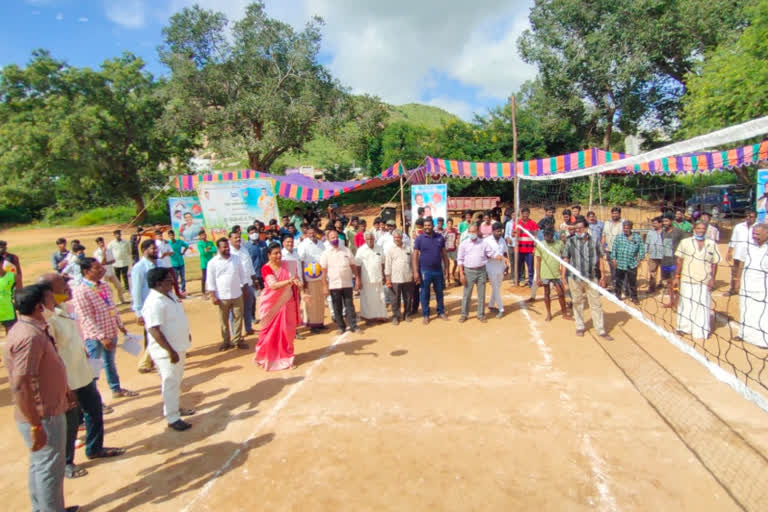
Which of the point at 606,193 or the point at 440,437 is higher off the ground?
the point at 606,193

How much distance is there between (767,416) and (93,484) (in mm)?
5783

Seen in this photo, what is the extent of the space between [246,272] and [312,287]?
1012mm

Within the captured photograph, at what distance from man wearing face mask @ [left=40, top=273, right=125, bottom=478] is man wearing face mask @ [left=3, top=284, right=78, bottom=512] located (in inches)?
19.2

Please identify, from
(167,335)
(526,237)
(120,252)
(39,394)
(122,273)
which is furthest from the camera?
(122,273)

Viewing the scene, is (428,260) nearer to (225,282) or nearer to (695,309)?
(225,282)

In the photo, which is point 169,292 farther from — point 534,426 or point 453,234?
point 453,234

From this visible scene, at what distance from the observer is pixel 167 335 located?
13.6 feet

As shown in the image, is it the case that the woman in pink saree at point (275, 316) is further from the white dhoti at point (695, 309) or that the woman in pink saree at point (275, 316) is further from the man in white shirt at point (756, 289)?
the man in white shirt at point (756, 289)

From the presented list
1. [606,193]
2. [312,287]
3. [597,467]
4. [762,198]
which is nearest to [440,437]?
[597,467]

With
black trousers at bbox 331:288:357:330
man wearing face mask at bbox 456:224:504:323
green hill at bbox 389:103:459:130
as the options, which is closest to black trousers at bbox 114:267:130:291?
black trousers at bbox 331:288:357:330

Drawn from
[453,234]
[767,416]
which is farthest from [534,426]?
[453,234]

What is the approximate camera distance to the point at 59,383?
3078mm

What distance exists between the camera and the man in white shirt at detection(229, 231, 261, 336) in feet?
21.7

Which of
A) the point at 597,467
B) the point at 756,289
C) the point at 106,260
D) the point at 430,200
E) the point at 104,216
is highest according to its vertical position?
the point at 104,216
